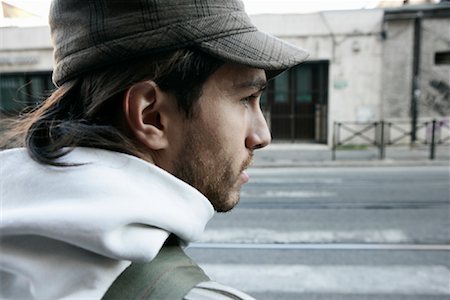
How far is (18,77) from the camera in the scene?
720 inches

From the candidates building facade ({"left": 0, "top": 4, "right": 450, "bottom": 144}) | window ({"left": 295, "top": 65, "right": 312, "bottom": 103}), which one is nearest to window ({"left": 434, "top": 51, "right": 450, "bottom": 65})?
building facade ({"left": 0, "top": 4, "right": 450, "bottom": 144})

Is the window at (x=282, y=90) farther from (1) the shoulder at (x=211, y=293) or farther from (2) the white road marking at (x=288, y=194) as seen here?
(1) the shoulder at (x=211, y=293)

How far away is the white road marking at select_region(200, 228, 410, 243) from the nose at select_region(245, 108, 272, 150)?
401cm

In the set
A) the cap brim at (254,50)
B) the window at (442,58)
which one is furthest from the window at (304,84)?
the cap brim at (254,50)

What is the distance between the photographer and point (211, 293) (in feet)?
2.38

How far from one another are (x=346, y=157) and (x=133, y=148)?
12.6 metres

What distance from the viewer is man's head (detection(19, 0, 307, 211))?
33.9 inches

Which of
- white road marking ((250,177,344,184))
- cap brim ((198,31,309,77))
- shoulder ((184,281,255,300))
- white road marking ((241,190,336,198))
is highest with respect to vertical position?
cap brim ((198,31,309,77))

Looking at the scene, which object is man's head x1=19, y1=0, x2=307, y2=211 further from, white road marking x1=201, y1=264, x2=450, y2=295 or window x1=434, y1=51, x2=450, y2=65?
window x1=434, y1=51, x2=450, y2=65

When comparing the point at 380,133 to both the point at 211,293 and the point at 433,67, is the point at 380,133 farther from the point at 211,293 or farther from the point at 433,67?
the point at 211,293

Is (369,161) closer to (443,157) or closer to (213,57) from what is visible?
(443,157)

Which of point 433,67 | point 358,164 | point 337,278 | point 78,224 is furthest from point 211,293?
point 433,67

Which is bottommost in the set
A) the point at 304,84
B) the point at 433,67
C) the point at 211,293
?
the point at 304,84

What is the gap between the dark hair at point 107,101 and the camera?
87cm
